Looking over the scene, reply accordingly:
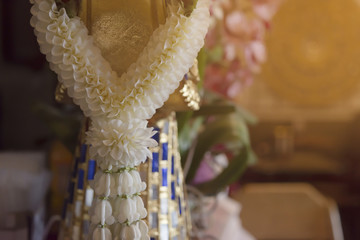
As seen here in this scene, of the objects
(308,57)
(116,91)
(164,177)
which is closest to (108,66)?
(116,91)

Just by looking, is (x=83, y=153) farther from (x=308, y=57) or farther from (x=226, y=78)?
(x=308, y=57)

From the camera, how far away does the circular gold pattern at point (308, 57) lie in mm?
3410

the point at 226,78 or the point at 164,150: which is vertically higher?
the point at 226,78

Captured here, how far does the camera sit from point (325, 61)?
3.45 metres

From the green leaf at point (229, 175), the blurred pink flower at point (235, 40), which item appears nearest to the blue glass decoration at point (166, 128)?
the green leaf at point (229, 175)

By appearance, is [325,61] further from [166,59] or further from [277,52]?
[166,59]

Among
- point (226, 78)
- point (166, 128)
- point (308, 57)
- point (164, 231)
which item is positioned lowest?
point (164, 231)

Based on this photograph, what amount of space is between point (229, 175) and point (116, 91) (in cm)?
34

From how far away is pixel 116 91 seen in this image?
36 cm

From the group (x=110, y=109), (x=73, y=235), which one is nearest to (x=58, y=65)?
(x=110, y=109)

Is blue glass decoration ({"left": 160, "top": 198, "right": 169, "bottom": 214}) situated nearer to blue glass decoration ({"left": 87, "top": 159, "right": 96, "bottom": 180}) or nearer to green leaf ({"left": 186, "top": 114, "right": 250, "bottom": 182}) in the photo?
blue glass decoration ({"left": 87, "top": 159, "right": 96, "bottom": 180})

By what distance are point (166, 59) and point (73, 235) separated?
0.21 metres

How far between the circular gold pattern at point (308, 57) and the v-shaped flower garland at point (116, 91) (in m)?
3.20

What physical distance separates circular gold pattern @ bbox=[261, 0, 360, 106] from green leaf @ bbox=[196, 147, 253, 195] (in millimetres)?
2920
